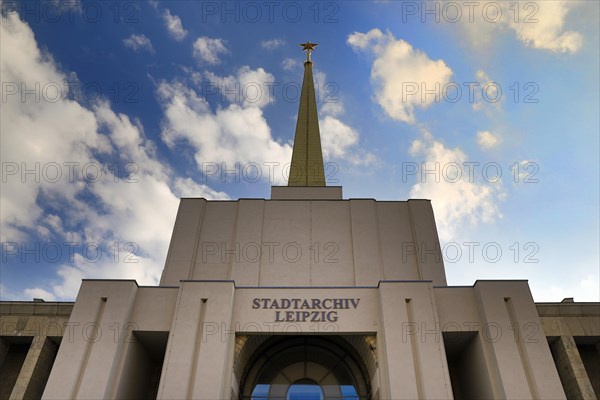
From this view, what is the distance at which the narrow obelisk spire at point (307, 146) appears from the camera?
31.8 metres

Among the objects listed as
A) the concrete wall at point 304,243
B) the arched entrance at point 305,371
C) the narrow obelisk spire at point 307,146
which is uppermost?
the narrow obelisk spire at point 307,146

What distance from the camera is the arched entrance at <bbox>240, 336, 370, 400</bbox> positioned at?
A: 20.2 m

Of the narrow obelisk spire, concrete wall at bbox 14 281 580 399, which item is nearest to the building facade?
concrete wall at bbox 14 281 580 399

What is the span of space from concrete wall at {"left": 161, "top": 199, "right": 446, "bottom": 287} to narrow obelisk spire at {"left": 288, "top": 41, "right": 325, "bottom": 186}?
16.9ft

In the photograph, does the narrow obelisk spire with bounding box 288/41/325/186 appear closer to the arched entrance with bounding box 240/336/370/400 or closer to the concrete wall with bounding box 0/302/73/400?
the arched entrance with bounding box 240/336/370/400

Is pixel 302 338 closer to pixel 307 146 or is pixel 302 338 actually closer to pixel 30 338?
pixel 30 338

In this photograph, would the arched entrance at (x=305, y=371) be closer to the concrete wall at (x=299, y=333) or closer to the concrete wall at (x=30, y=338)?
the concrete wall at (x=299, y=333)

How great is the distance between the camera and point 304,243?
2478 cm

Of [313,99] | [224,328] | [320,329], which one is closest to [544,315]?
[320,329]

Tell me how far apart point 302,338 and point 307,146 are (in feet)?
56.1

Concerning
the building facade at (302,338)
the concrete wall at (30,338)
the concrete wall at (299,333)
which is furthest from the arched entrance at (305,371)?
the concrete wall at (30,338)

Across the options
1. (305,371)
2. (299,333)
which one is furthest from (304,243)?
(299,333)

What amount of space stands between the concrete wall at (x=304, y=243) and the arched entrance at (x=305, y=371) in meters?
3.52

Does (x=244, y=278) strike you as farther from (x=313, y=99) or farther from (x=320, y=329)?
(x=313, y=99)
